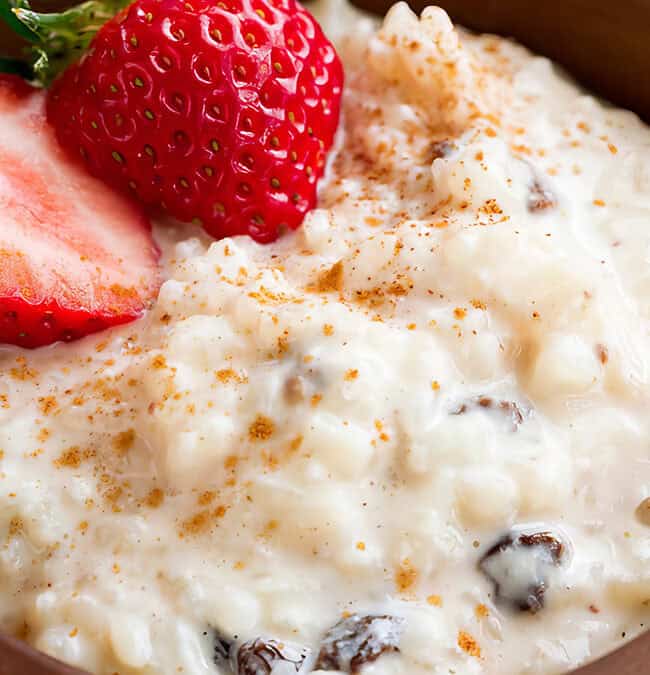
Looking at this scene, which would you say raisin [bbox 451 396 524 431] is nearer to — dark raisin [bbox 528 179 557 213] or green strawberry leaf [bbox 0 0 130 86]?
dark raisin [bbox 528 179 557 213]

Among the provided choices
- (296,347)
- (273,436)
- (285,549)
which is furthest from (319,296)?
(285,549)

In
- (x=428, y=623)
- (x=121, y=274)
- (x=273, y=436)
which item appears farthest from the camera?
(x=121, y=274)

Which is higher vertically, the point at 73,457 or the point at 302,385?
A: the point at 302,385

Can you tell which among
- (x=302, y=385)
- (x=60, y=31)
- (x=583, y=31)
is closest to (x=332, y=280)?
(x=302, y=385)

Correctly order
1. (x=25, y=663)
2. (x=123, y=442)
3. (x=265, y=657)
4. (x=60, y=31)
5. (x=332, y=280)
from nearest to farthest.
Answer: (x=25, y=663) → (x=265, y=657) → (x=123, y=442) → (x=332, y=280) → (x=60, y=31)

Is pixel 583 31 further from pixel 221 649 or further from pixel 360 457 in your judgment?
pixel 221 649

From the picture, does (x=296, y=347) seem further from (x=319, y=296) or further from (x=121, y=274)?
(x=121, y=274)

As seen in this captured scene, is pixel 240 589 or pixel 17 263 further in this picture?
pixel 17 263
